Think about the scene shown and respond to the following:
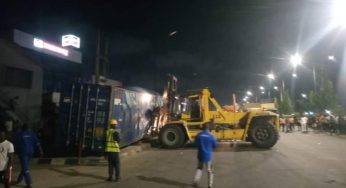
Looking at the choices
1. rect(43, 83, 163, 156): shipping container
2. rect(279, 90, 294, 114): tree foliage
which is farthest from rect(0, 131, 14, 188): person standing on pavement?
rect(279, 90, 294, 114): tree foliage

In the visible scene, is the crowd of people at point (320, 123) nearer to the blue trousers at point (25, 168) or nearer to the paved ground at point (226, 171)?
the paved ground at point (226, 171)

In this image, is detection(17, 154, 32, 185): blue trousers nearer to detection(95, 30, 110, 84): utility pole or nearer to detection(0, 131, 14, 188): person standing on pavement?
detection(0, 131, 14, 188): person standing on pavement

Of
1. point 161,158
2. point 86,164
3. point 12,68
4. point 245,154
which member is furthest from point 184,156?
point 12,68

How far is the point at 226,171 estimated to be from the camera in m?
13.9

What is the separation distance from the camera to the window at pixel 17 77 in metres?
30.9

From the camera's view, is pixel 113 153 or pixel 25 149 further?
pixel 113 153

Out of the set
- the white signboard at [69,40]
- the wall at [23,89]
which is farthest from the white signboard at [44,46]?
the white signboard at [69,40]

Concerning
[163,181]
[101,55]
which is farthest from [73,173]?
[101,55]

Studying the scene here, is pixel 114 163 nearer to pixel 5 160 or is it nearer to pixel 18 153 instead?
pixel 18 153

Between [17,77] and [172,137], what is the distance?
1504 cm

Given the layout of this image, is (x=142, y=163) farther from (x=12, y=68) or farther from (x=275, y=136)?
(x=12, y=68)

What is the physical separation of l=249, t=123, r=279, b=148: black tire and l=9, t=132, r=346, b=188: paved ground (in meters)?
1.59

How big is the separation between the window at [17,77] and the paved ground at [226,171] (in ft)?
51.2

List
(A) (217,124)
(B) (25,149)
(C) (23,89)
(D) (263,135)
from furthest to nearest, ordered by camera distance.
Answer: (C) (23,89), (A) (217,124), (D) (263,135), (B) (25,149)
